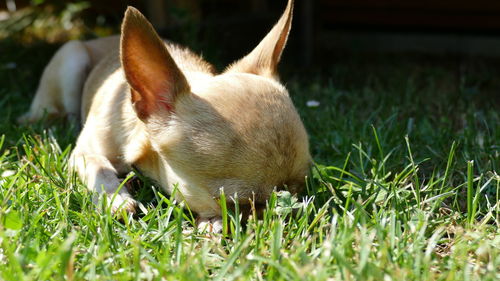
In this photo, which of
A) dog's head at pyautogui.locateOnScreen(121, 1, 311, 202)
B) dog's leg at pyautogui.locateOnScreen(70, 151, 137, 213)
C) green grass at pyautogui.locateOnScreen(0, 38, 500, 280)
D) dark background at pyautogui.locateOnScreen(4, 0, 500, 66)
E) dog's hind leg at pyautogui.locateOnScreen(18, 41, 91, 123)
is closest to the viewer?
green grass at pyautogui.locateOnScreen(0, 38, 500, 280)

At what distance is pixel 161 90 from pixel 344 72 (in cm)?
381

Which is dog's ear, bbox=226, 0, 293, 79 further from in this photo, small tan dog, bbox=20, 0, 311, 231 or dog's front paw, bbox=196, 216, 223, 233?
dog's front paw, bbox=196, 216, 223, 233

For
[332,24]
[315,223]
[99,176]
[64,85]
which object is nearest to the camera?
[315,223]

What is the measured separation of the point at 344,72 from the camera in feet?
20.0

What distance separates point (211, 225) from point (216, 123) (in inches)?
17.6

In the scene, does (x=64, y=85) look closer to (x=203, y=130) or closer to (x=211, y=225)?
(x=203, y=130)

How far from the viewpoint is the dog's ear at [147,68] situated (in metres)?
2.37

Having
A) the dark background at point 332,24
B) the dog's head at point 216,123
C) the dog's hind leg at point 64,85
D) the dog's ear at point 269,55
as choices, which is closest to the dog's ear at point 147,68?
the dog's head at point 216,123

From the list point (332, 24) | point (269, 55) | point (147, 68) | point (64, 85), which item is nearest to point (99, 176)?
point (147, 68)

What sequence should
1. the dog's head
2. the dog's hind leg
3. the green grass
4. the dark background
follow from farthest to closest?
the dark background, the dog's hind leg, the dog's head, the green grass

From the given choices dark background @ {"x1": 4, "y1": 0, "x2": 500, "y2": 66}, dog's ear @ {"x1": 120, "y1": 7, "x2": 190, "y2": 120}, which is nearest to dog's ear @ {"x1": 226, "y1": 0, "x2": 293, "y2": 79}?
dog's ear @ {"x1": 120, "y1": 7, "x2": 190, "y2": 120}

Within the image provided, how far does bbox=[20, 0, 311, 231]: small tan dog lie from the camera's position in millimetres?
2365

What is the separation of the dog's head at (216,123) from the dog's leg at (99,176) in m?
0.35

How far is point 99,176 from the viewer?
2.91 meters
